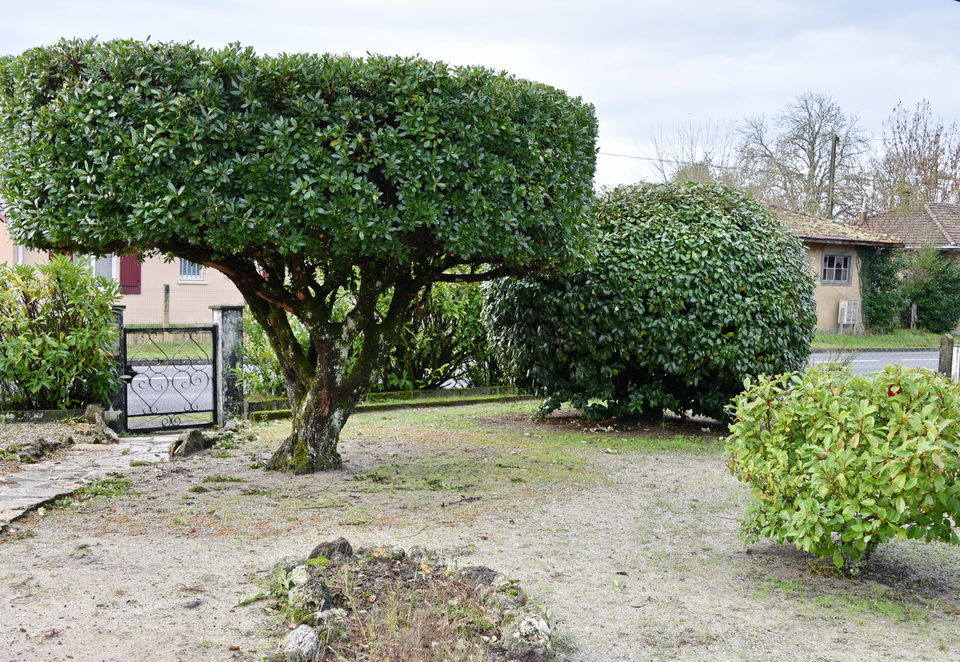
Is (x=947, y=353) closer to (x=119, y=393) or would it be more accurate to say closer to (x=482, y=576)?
(x=482, y=576)

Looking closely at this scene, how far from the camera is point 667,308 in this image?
28.5 ft

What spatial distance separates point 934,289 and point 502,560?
30.9m

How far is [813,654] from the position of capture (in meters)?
3.59

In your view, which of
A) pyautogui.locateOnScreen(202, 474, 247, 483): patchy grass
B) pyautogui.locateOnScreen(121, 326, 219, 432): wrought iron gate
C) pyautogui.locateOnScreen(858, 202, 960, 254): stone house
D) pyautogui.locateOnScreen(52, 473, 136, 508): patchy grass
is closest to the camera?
pyautogui.locateOnScreen(52, 473, 136, 508): patchy grass

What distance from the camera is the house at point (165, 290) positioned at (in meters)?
25.5

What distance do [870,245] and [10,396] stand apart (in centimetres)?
2806

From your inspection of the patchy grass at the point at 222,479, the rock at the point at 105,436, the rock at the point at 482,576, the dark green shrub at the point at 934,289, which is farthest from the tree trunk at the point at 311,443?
the dark green shrub at the point at 934,289

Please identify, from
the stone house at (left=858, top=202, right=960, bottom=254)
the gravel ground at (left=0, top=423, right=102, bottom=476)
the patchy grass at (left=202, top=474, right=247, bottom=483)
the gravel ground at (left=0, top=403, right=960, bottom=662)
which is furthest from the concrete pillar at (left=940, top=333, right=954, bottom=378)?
the stone house at (left=858, top=202, right=960, bottom=254)

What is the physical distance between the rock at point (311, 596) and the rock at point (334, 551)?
1.22 feet

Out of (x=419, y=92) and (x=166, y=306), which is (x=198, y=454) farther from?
(x=166, y=306)

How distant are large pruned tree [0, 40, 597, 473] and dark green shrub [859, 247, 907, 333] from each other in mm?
26885

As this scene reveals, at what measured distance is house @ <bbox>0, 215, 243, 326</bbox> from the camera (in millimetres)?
25484

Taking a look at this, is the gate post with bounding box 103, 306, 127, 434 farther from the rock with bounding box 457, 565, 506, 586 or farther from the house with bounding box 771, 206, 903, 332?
the house with bounding box 771, 206, 903, 332

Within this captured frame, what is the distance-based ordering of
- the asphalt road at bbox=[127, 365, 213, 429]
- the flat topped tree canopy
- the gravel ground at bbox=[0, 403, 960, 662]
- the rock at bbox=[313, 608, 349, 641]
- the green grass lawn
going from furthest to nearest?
the green grass lawn < the asphalt road at bbox=[127, 365, 213, 429] < the flat topped tree canopy < the gravel ground at bbox=[0, 403, 960, 662] < the rock at bbox=[313, 608, 349, 641]
